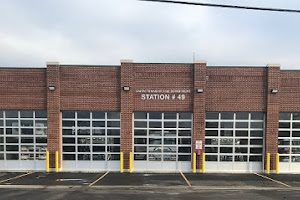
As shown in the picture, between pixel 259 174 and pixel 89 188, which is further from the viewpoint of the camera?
pixel 259 174

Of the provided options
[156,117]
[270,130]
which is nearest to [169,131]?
[156,117]

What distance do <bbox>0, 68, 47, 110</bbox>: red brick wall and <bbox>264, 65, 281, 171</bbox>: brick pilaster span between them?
15.1 metres

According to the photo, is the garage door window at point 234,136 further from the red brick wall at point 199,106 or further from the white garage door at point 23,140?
the white garage door at point 23,140

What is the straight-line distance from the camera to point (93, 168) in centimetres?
1550

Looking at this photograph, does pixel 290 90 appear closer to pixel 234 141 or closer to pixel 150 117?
pixel 234 141

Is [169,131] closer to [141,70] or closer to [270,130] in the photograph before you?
[141,70]

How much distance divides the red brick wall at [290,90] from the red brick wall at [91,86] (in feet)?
36.4

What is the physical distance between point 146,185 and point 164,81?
22.5 feet

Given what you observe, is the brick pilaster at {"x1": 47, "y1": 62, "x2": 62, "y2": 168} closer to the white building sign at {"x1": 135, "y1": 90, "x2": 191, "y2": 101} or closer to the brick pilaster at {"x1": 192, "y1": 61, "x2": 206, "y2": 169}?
the white building sign at {"x1": 135, "y1": 90, "x2": 191, "y2": 101}

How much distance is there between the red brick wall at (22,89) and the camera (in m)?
15.4

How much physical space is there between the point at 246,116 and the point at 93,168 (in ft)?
36.5

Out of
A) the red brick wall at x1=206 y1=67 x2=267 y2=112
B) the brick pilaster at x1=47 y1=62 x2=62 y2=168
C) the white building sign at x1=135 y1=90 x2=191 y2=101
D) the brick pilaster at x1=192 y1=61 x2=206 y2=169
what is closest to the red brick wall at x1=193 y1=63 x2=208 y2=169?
the brick pilaster at x1=192 y1=61 x2=206 y2=169

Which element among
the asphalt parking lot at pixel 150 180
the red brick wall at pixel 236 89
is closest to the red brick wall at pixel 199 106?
the red brick wall at pixel 236 89

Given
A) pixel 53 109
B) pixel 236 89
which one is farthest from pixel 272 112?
pixel 53 109
